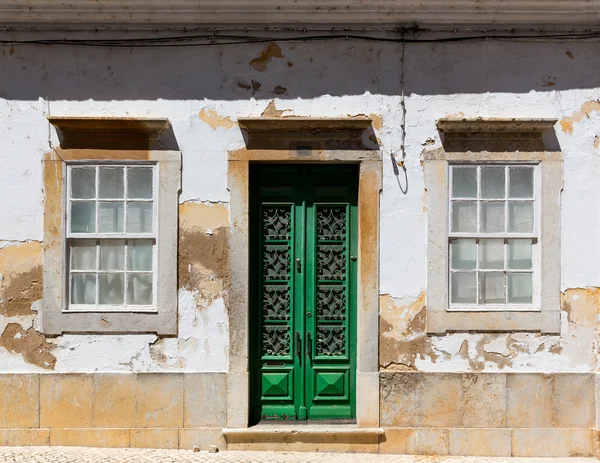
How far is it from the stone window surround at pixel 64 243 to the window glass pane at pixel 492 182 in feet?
9.55

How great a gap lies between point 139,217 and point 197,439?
85.4 inches

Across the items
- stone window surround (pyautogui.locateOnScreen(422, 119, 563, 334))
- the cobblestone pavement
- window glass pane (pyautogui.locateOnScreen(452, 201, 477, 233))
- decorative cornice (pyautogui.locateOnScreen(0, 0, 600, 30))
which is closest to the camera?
the cobblestone pavement

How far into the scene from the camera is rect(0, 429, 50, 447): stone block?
222 inches

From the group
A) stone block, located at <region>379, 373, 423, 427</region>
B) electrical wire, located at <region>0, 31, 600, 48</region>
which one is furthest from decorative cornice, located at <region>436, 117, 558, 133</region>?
stone block, located at <region>379, 373, 423, 427</region>

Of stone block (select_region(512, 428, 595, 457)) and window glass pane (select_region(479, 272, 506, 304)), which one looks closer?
stone block (select_region(512, 428, 595, 457))

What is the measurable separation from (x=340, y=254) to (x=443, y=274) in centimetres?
100

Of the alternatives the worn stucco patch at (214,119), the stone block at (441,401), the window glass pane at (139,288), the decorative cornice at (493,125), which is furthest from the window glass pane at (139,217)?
the stone block at (441,401)

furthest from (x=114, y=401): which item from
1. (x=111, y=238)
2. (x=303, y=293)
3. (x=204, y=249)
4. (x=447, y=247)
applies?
(x=447, y=247)

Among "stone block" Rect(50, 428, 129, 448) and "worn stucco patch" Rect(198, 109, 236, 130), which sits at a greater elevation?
"worn stucco patch" Rect(198, 109, 236, 130)

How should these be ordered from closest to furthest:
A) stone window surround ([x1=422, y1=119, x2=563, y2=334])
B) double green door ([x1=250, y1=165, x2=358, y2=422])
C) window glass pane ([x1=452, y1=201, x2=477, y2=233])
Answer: stone window surround ([x1=422, y1=119, x2=563, y2=334])
window glass pane ([x1=452, y1=201, x2=477, y2=233])
double green door ([x1=250, y1=165, x2=358, y2=422])

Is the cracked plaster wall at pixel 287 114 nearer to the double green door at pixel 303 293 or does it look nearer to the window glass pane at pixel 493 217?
the double green door at pixel 303 293

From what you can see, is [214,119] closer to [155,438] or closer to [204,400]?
[204,400]

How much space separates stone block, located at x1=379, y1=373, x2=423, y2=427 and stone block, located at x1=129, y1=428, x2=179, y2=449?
6.44 feet

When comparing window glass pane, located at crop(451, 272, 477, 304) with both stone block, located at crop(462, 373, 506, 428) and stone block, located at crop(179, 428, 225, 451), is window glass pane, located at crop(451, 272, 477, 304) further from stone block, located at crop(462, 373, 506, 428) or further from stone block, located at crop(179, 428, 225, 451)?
stone block, located at crop(179, 428, 225, 451)
